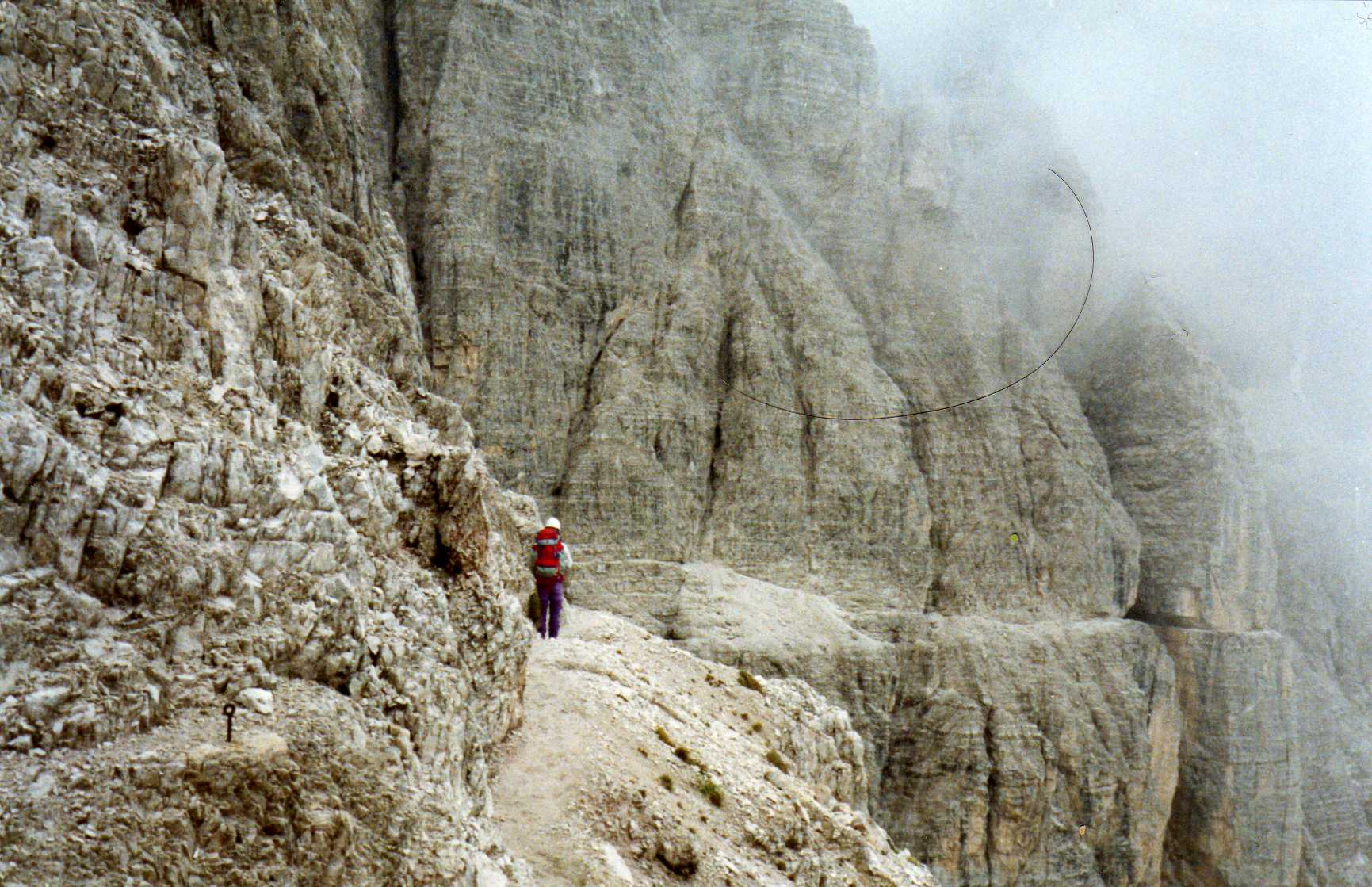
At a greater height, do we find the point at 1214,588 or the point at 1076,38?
the point at 1076,38

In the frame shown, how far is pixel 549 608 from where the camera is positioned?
17938 millimetres

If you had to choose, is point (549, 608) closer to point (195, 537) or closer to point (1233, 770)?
point (195, 537)

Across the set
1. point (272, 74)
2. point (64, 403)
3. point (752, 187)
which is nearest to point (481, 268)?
point (752, 187)

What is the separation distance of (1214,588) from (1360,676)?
417 inches

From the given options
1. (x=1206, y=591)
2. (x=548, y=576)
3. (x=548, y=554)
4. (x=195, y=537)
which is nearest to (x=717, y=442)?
(x=1206, y=591)

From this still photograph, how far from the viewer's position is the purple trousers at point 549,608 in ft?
56.8

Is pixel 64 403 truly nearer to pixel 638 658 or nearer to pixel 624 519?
pixel 638 658

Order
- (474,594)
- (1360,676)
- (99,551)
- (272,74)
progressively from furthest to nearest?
1. (1360,676)
2. (272,74)
3. (474,594)
4. (99,551)

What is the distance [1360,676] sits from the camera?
43.2m

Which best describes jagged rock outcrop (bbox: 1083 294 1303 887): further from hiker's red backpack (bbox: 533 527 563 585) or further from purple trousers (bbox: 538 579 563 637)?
hiker's red backpack (bbox: 533 527 563 585)

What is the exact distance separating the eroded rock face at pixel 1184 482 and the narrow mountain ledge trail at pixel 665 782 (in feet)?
67.7

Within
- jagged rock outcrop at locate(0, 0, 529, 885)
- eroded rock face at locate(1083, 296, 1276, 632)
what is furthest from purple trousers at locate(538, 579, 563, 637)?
eroded rock face at locate(1083, 296, 1276, 632)

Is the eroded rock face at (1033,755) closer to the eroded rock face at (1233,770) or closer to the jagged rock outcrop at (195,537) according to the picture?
the eroded rock face at (1233,770)

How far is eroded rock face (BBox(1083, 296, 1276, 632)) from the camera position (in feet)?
124
